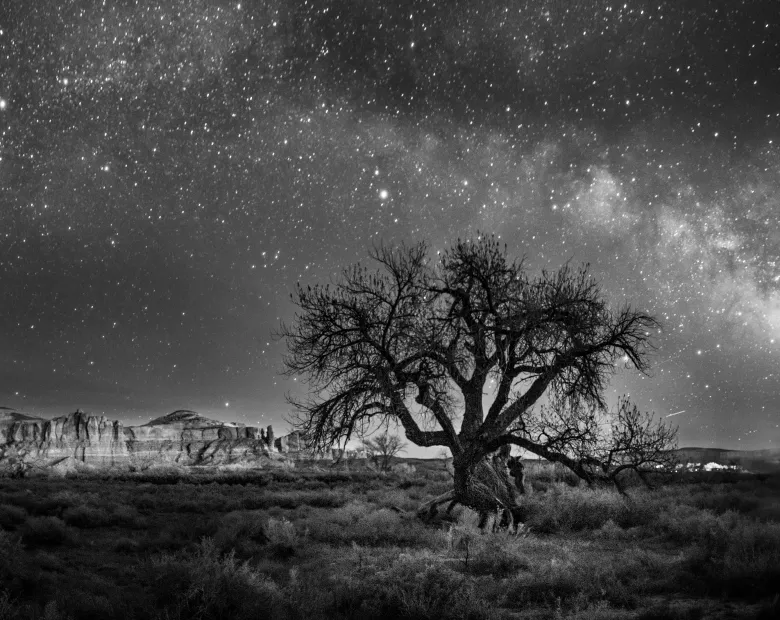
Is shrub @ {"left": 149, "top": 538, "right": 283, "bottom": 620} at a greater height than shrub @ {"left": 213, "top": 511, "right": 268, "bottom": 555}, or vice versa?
shrub @ {"left": 149, "top": 538, "right": 283, "bottom": 620}

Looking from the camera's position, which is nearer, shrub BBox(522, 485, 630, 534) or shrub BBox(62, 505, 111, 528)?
shrub BBox(522, 485, 630, 534)

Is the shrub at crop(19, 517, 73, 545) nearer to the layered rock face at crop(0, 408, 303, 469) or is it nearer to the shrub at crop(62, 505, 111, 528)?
the shrub at crop(62, 505, 111, 528)

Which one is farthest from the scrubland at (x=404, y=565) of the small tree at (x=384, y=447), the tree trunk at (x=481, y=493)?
the small tree at (x=384, y=447)

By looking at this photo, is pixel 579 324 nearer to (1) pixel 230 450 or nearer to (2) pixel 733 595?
(2) pixel 733 595

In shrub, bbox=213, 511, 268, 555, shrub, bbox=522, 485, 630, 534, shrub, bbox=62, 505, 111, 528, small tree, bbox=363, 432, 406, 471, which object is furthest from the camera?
small tree, bbox=363, 432, 406, 471

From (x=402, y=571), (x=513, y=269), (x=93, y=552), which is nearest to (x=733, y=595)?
(x=402, y=571)

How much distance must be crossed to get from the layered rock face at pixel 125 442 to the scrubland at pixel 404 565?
73764 mm

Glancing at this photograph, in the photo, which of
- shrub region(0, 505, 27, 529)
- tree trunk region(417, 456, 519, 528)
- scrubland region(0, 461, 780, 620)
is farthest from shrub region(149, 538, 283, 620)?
shrub region(0, 505, 27, 529)

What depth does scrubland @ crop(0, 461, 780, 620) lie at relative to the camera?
21.2 ft

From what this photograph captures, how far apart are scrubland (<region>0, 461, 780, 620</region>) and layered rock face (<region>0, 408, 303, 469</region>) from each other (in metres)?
73.8

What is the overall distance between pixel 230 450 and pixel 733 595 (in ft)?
302

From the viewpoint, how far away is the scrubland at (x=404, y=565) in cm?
646

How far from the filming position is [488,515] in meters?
13.6

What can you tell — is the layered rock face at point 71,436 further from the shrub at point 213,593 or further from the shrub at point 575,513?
the shrub at point 213,593
